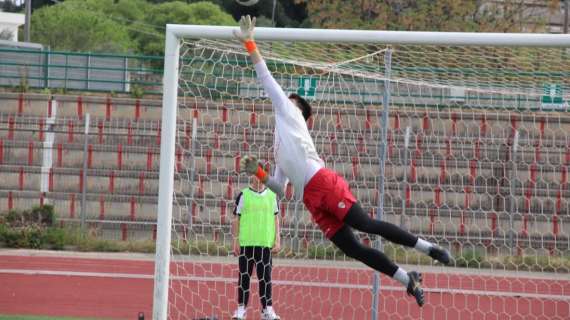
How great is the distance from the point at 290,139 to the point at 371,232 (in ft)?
3.16

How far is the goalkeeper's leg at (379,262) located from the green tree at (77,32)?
40.2 metres

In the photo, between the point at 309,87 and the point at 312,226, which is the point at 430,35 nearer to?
the point at 309,87

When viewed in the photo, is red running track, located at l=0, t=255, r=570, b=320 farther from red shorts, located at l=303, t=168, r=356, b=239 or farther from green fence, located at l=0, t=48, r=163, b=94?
green fence, located at l=0, t=48, r=163, b=94

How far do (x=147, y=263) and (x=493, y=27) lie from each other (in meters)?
19.0

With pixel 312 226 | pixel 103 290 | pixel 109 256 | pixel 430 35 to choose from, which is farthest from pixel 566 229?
pixel 109 256

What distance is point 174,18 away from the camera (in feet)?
186

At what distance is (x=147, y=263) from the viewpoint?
1997 cm

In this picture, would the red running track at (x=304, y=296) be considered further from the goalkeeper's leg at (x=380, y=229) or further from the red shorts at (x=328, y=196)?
the goalkeeper's leg at (x=380, y=229)

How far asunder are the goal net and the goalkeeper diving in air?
8.93 ft

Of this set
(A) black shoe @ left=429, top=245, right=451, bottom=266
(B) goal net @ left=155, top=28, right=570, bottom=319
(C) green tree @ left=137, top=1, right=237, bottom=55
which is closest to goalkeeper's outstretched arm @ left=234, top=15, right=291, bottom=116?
(A) black shoe @ left=429, top=245, right=451, bottom=266

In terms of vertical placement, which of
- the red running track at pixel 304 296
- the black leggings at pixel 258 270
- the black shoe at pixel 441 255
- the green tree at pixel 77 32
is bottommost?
the red running track at pixel 304 296

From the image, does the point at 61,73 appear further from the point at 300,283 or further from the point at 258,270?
the point at 258,270

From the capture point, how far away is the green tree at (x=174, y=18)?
5412cm

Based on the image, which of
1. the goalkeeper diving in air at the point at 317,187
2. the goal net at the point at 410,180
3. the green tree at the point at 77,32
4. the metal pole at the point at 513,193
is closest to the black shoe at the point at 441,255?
the goalkeeper diving in air at the point at 317,187
